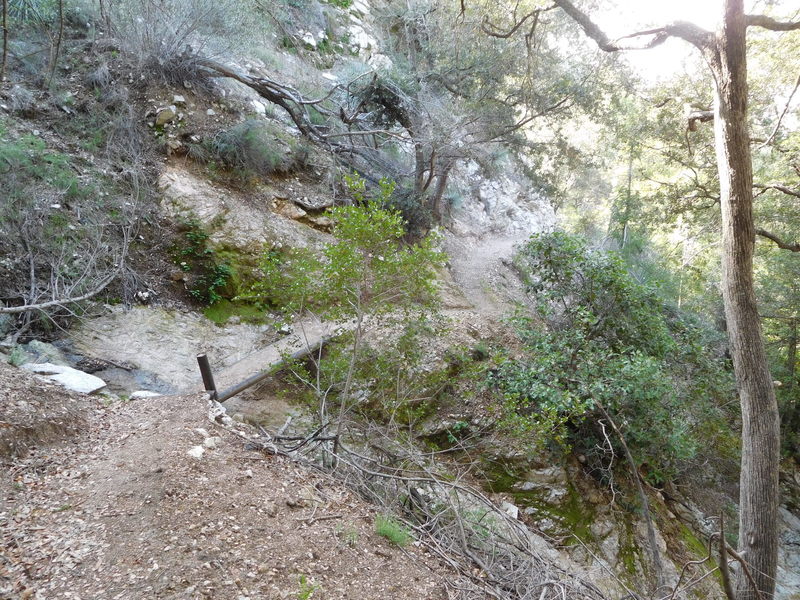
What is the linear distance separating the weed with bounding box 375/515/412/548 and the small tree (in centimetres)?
108

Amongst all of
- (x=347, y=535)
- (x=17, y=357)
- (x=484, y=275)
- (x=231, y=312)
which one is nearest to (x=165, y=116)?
(x=231, y=312)

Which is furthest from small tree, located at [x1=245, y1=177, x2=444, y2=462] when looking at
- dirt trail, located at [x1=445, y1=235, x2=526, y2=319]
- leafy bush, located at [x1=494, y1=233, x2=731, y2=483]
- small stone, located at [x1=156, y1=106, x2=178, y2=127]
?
small stone, located at [x1=156, y1=106, x2=178, y2=127]

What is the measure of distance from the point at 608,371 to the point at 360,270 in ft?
12.2

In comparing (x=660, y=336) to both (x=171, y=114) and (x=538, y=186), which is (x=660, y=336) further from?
(x=171, y=114)

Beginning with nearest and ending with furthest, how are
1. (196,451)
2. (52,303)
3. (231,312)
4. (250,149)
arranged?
(196,451)
(52,303)
(231,312)
(250,149)

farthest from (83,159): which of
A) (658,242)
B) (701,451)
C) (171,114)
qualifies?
(658,242)

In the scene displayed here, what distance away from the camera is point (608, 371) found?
19.9 ft

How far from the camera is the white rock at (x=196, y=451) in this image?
394 cm

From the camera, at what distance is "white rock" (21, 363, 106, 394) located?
17.2 feet

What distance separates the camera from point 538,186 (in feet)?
39.2

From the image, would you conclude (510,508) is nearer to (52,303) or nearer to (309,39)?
(52,303)

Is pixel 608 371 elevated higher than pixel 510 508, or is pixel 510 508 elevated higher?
pixel 608 371

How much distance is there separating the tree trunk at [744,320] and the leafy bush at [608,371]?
1495mm

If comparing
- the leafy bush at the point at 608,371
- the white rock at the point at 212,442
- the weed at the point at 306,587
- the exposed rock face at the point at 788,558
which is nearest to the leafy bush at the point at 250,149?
the leafy bush at the point at 608,371
